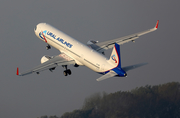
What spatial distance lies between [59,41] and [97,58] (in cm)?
1398

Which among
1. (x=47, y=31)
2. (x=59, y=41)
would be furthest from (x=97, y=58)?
(x=47, y=31)

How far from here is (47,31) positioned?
97.2 meters

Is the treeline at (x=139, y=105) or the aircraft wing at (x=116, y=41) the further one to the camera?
the treeline at (x=139, y=105)

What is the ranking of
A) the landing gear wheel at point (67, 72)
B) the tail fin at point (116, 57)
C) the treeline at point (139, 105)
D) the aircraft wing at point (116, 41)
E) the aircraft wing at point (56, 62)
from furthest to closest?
the treeline at point (139, 105) → the aircraft wing at point (116, 41) → the landing gear wheel at point (67, 72) → the aircraft wing at point (56, 62) → the tail fin at point (116, 57)

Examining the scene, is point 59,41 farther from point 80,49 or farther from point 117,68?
point 117,68

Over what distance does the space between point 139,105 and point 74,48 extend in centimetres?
3358

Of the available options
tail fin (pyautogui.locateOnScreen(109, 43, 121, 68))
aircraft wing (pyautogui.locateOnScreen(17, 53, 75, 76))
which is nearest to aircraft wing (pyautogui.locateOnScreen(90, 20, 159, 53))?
aircraft wing (pyautogui.locateOnScreen(17, 53, 75, 76))

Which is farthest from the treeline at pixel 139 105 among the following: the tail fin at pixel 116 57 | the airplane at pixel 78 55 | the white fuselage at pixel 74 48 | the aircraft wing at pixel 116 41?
the tail fin at pixel 116 57

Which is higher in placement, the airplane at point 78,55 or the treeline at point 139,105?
the airplane at point 78,55

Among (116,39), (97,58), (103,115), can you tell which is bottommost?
(103,115)

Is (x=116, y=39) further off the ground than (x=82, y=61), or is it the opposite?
(x=116, y=39)

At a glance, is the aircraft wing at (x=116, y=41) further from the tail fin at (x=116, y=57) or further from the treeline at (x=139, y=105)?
the treeline at (x=139, y=105)

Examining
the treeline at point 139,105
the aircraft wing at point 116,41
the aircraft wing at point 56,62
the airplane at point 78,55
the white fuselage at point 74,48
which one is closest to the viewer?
the airplane at point 78,55

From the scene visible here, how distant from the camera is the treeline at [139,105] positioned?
10819cm
